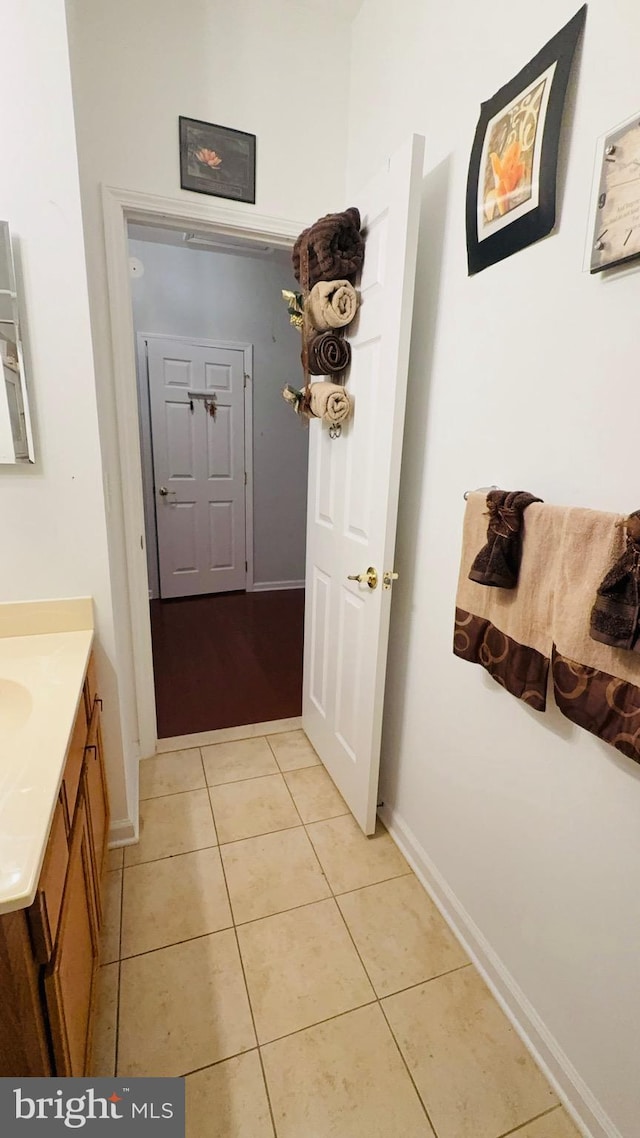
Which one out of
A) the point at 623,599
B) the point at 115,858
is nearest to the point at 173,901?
the point at 115,858

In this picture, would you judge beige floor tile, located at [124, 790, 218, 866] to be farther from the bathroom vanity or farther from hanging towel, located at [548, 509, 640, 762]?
hanging towel, located at [548, 509, 640, 762]

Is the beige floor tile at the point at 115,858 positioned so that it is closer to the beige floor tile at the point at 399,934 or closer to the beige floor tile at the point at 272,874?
the beige floor tile at the point at 272,874

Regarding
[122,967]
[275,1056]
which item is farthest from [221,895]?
[275,1056]

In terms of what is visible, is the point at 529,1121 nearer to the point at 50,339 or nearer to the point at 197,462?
the point at 50,339

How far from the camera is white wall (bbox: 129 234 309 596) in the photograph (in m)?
3.45

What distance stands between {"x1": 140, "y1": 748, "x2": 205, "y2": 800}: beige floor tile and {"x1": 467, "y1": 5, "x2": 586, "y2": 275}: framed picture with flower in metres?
1.99

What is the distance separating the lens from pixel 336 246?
Result: 143 centimetres

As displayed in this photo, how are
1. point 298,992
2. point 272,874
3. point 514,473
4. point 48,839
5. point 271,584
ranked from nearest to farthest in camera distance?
1. point 48,839
2. point 514,473
3. point 298,992
4. point 272,874
5. point 271,584

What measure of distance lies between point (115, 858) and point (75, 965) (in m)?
0.72

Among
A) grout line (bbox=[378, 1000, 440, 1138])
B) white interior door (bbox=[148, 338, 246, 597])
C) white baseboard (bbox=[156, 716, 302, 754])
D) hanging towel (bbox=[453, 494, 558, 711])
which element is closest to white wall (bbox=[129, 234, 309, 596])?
white interior door (bbox=[148, 338, 246, 597])

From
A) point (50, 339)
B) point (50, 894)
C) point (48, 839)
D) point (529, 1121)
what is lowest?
point (529, 1121)

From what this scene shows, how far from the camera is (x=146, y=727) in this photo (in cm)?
204

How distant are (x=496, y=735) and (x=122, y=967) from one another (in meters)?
1.15

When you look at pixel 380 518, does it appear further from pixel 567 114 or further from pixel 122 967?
pixel 122 967
